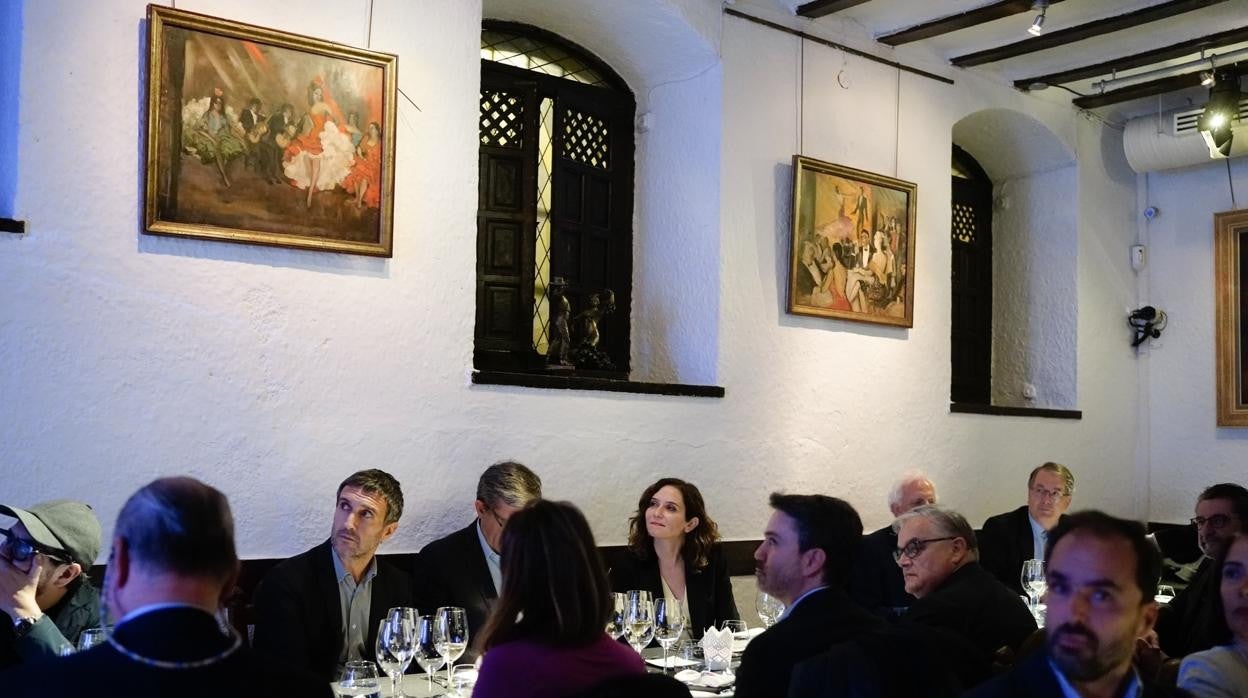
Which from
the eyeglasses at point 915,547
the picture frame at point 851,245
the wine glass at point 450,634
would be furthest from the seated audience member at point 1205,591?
the picture frame at point 851,245

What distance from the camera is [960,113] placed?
736cm

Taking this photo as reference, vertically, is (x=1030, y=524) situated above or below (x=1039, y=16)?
below

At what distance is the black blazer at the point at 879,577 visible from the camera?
5340mm

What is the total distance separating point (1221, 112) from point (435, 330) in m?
4.96

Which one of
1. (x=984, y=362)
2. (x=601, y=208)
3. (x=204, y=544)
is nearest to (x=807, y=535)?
(x=204, y=544)

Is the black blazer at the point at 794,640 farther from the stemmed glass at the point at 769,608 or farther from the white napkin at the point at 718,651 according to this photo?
the stemmed glass at the point at 769,608

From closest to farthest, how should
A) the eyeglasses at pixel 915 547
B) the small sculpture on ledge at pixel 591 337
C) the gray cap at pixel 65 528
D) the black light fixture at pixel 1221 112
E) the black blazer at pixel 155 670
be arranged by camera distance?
1. the black blazer at pixel 155 670
2. the gray cap at pixel 65 528
3. the eyeglasses at pixel 915 547
4. the small sculpture on ledge at pixel 591 337
5. the black light fixture at pixel 1221 112

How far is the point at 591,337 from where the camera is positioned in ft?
19.9

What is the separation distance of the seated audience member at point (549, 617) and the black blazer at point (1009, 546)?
4339 mm

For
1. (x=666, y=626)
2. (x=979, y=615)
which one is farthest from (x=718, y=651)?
(x=979, y=615)

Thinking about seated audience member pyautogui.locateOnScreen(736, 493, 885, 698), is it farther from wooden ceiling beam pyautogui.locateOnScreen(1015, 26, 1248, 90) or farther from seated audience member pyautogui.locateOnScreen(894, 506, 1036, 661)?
wooden ceiling beam pyautogui.locateOnScreen(1015, 26, 1248, 90)

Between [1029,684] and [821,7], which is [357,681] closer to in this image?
[1029,684]

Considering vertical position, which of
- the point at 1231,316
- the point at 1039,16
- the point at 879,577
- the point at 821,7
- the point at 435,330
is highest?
the point at 821,7

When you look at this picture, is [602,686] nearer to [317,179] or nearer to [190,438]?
[190,438]
